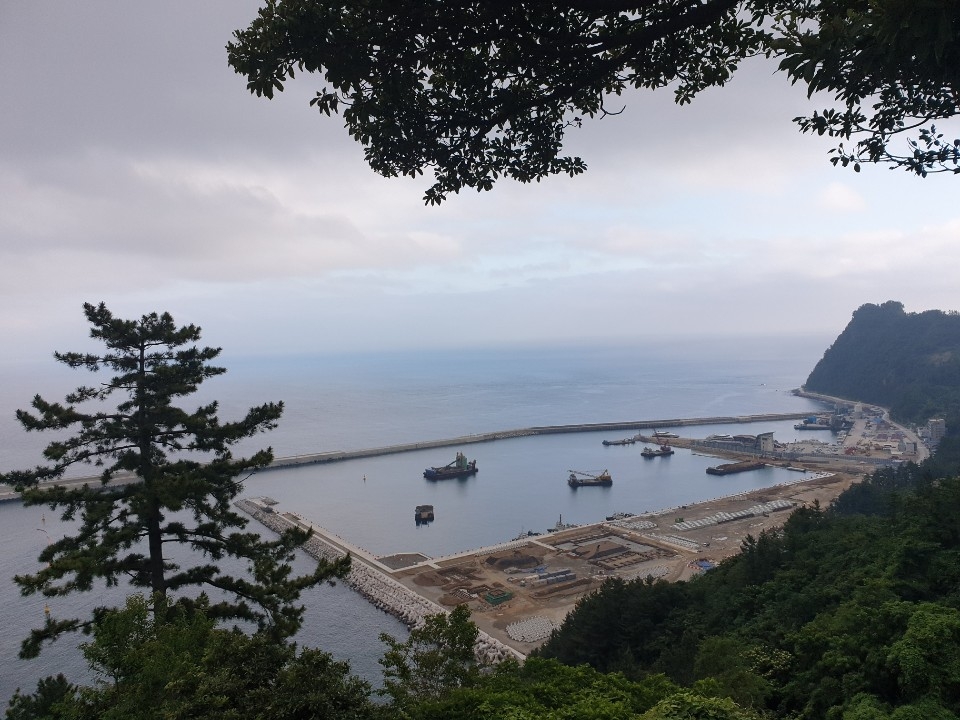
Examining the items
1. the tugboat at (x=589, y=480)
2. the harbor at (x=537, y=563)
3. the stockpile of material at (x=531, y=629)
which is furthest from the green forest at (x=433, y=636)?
the tugboat at (x=589, y=480)

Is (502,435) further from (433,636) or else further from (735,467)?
(433,636)

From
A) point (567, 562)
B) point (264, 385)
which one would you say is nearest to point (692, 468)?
point (567, 562)

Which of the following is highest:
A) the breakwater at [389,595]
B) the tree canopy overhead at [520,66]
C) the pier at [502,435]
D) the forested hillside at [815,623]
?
the tree canopy overhead at [520,66]

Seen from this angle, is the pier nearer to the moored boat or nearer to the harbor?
the moored boat

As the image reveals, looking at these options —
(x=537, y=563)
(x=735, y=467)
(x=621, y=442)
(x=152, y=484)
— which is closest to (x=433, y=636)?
(x=152, y=484)

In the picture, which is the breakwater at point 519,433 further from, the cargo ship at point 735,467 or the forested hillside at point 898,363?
the cargo ship at point 735,467

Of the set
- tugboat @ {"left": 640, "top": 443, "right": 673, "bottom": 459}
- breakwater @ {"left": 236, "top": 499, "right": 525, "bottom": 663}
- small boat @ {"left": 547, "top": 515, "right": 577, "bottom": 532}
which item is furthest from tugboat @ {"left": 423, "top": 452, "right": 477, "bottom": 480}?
tugboat @ {"left": 640, "top": 443, "right": 673, "bottom": 459}
